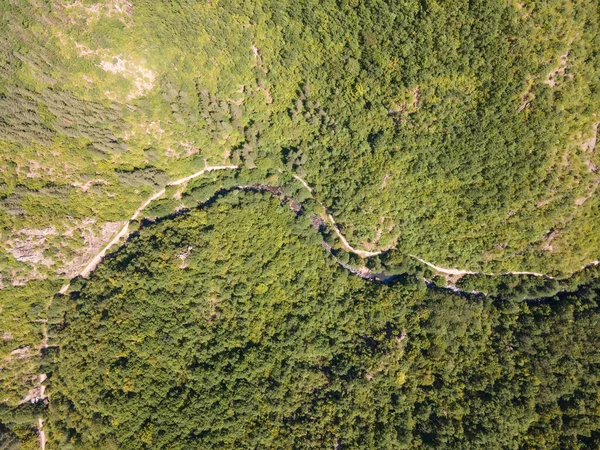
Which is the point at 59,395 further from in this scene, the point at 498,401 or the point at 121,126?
the point at 498,401

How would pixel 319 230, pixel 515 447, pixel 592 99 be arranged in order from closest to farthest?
1. pixel 592 99
2. pixel 515 447
3. pixel 319 230

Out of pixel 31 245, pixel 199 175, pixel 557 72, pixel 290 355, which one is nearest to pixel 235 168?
pixel 199 175

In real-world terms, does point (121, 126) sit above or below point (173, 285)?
above

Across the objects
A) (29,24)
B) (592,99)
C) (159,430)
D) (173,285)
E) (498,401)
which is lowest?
(498,401)

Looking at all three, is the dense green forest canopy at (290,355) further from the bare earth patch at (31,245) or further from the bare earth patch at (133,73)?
the bare earth patch at (133,73)

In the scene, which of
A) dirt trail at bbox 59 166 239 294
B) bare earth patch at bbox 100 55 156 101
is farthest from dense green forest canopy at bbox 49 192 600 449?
bare earth patch at bbox 100 55 156 101

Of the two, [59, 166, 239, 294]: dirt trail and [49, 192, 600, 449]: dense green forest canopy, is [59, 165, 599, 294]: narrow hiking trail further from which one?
[49, 192, 600, 449]: dense green forest canopy

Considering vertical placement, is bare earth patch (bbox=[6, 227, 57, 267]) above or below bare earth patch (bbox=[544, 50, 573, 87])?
below

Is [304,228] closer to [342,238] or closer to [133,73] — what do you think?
[342,238]

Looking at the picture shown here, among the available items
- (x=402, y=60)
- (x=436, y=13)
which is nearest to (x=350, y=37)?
(x=402, y=60)
